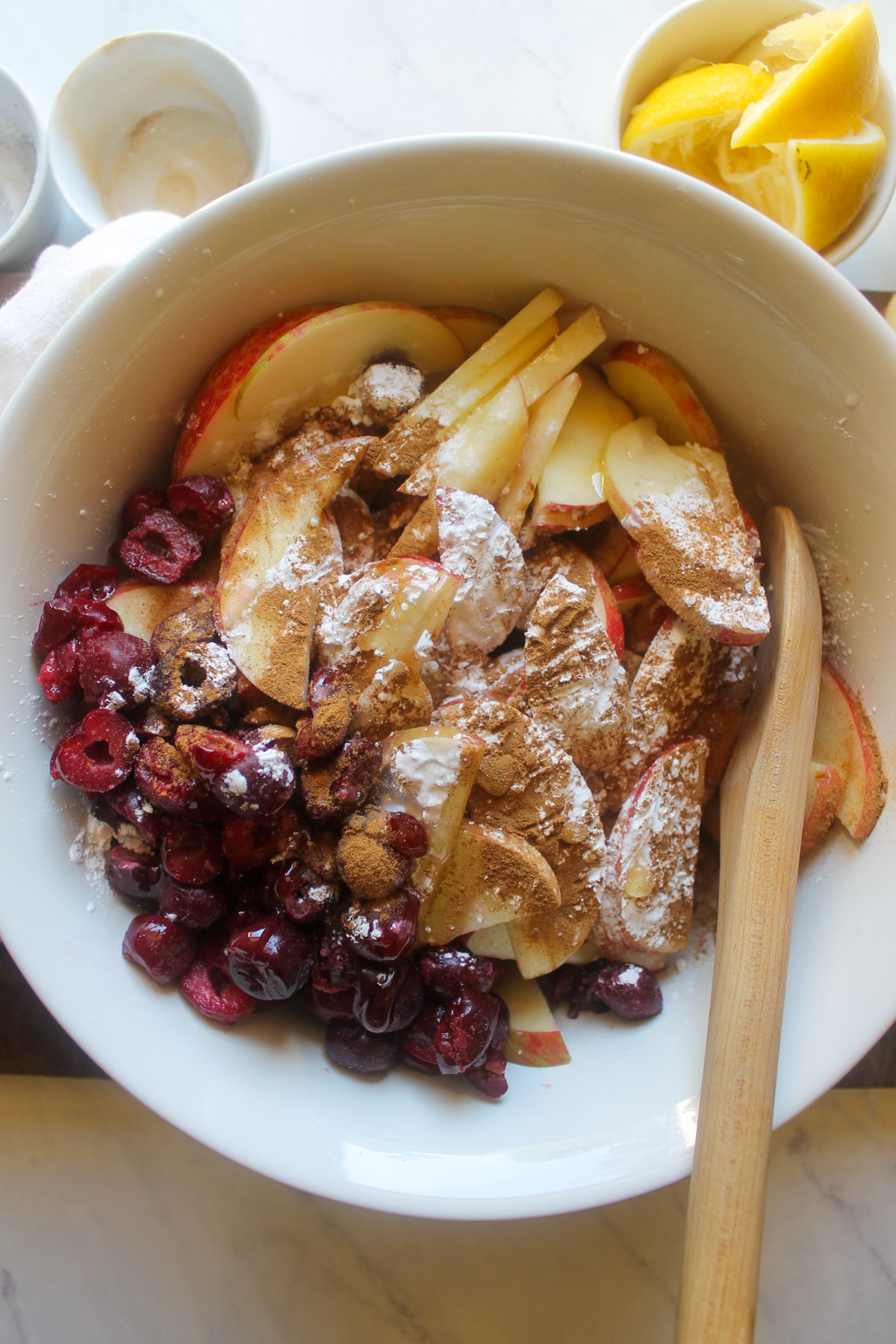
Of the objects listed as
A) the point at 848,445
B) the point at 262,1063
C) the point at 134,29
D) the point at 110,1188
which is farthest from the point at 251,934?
the point at 134,29

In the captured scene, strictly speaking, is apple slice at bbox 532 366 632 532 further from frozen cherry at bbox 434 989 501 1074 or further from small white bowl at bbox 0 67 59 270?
small white bowl at bbox 0 67 59 270

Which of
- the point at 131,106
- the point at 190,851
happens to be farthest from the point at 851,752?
the point at 131,106

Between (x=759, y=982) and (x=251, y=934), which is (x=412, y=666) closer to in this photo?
(x=251, y=934)

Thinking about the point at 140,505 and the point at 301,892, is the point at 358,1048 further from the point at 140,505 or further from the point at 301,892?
the point at 140,505

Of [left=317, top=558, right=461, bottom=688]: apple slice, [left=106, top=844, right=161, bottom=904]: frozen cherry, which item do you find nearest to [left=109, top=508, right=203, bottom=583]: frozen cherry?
[left=317, top=558, right=461, bottom=688]: apple slice

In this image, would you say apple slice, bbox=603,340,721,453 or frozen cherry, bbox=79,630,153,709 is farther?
apple slice, bbox=603,340,721,453

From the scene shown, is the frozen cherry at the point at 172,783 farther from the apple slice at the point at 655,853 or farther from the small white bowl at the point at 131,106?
the small white bowl at the point at 131,106

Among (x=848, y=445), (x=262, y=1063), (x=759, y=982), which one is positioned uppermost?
(x=848, y=445)

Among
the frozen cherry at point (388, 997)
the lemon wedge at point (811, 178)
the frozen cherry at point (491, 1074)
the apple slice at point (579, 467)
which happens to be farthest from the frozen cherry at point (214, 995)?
the lemon wedge at point (811, 178)
